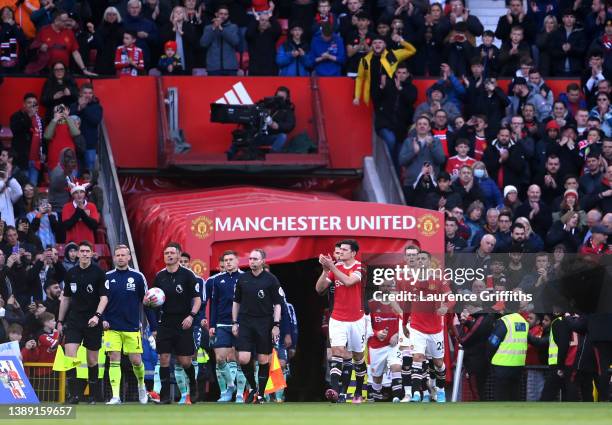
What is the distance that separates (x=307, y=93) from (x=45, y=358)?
856 centimetres

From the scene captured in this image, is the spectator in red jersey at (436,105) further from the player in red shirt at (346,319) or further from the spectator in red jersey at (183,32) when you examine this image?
the player in red shirt at (346,319)

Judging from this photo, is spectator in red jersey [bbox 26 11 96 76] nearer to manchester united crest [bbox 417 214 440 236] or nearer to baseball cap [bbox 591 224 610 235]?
manchester united crest [bbox 417 214 440 236]

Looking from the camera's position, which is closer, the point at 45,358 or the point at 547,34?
the point at 45,358

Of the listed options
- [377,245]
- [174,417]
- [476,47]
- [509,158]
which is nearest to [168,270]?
[174,417]

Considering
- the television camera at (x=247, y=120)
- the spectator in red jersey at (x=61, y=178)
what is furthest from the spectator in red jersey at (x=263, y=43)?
the spectator in red jersey at (x=61, y=178)

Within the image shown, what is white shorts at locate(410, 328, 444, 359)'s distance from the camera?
2014cm

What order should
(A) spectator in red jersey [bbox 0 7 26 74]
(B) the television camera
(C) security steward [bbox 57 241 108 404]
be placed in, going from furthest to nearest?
(B) the television camera → (A) spectator in red jersey [bbox 0 7 26 74] → (C) security steward [bbox 57 241 108 404]

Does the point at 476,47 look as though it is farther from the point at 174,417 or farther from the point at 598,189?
the point at 174,417

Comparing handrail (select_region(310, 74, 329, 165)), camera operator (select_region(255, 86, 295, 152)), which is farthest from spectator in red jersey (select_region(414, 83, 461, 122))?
camera operator (select_region(255, 86, 295, 152))

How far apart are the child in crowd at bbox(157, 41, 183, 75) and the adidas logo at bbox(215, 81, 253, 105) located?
0.89 metres

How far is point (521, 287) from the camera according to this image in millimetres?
21828

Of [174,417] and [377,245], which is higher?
[377,245]

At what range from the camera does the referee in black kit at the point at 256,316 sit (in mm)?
19688

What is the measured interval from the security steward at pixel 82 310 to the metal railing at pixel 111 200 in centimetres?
419
